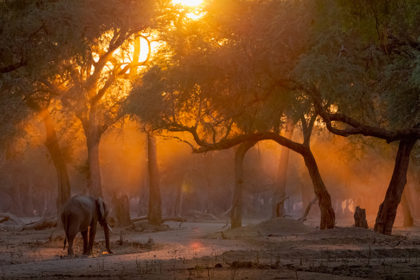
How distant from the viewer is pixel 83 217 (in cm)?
1912

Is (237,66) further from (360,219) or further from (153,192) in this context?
(153,192)

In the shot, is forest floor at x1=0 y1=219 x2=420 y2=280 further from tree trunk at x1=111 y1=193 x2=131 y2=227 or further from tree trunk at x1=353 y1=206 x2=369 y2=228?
tree trunk at x1=111 y1=193 x2=131 y2=227

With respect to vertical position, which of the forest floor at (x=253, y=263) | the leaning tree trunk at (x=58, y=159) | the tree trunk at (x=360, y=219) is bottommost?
the forest floor at (x=253, y=263)

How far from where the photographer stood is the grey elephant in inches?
733

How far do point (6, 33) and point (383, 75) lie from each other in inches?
515

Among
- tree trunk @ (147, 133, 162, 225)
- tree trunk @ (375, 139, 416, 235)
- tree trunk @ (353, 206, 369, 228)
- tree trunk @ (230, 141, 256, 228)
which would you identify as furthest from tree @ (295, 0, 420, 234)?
tree trunk @ (147, 133, 162, 225)

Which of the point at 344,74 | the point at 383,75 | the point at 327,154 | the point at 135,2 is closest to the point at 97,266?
the point at 135,2

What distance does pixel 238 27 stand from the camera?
2145cm

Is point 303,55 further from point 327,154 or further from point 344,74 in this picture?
point 327,154

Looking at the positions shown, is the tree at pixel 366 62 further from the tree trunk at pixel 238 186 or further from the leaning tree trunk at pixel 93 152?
the leaning tree trunk at pixel 93 152

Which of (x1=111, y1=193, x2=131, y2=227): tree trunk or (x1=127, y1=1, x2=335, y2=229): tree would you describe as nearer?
(x1=127, y1=1, x2=335, y2=229): tree

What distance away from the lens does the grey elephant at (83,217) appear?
1862cm

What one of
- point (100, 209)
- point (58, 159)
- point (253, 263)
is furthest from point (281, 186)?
point (253, 263)

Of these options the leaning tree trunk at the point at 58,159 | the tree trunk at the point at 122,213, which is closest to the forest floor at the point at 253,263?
the leaning tree trunk at the point at 58,159
